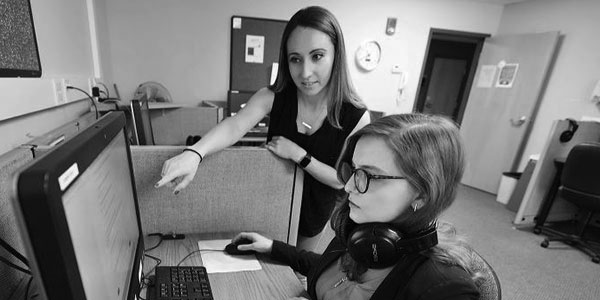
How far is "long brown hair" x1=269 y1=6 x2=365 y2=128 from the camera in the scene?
1.03m

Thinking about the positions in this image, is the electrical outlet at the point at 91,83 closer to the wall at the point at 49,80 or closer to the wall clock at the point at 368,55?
the wall at the point at 49,80

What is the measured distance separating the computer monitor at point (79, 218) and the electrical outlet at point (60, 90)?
1013 millimetres

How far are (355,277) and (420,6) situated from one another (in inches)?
160

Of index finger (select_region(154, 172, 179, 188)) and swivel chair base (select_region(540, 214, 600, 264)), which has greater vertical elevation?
index finger (select_region(154, 172, 179, 188))

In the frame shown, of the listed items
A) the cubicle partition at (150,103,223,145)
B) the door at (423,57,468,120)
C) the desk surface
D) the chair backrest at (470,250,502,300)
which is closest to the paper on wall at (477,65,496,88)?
the door at (423,57,468,120)

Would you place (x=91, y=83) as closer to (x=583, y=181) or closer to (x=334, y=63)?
(x=334, y=63)

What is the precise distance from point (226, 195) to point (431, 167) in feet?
2.19

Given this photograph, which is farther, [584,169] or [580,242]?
[580,242]

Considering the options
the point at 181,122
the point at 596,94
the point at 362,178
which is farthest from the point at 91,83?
the point at 596,94

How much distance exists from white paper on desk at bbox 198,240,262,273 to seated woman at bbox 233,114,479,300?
30cm

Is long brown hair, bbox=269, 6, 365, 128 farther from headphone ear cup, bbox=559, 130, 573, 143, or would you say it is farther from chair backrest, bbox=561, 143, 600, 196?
headphone ear cup, bbox=559, 130, 573, 143

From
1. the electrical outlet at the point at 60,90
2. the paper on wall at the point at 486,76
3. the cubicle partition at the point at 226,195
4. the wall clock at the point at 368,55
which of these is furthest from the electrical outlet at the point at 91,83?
the paper on wall at the point at 486,76

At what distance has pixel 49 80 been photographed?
4.08ft

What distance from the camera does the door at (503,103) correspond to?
11.7ft
